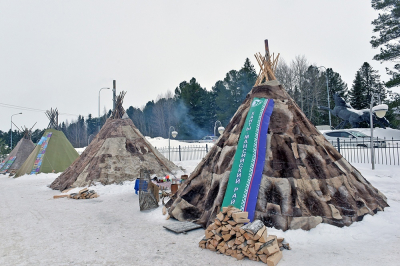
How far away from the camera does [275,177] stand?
632cm

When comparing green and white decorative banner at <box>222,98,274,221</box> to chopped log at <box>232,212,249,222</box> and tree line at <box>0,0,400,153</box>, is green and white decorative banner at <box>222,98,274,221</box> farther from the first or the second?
tree line at <box>0,0,400,153</box>

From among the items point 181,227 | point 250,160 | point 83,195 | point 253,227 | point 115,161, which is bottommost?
point 83,195

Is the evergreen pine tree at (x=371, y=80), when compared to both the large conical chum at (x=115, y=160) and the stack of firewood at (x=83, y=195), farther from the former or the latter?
the stack of firewood at (x=83, y=195)

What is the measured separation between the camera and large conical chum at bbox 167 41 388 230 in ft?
19.4

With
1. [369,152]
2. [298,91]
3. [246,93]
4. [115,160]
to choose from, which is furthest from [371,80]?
[115,160]

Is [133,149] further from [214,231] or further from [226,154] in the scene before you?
[214,231]

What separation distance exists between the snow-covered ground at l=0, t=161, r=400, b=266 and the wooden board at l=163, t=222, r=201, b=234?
12 cm

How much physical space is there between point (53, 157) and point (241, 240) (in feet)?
63.1

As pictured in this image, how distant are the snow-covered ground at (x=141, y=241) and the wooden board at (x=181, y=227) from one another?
121 mm

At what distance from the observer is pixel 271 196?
605 cm

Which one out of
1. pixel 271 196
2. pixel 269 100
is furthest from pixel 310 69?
pixel 271 196

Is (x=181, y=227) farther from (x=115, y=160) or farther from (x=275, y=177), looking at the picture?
(x=115, y=160)

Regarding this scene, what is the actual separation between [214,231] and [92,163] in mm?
10720

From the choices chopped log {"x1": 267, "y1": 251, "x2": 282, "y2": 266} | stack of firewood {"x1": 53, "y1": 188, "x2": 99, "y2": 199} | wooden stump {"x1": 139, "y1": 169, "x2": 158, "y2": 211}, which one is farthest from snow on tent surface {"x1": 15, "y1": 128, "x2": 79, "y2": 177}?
chopped log {"x1": 267, "y1": 251, "x2": 282, "y2": 266}
